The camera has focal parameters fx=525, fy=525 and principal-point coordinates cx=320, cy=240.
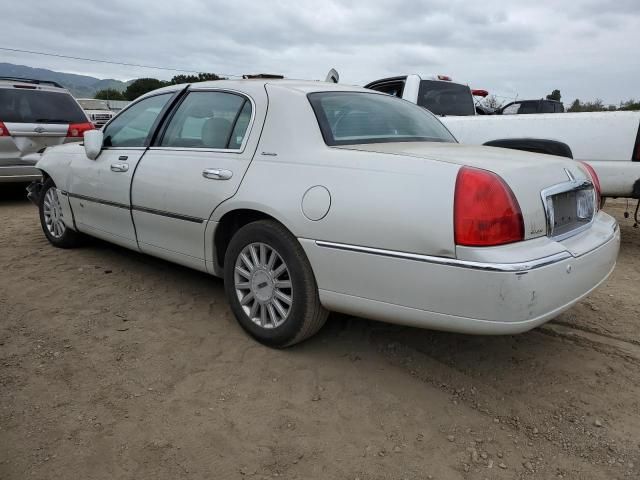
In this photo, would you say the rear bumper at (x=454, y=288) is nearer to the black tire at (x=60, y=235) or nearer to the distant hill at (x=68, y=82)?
the black tire at (x=60, y=235)

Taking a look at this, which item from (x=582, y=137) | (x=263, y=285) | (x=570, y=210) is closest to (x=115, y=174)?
(x=263, y=285)

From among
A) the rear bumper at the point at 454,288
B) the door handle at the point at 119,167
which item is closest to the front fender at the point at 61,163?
the door handle at the point at 119,167

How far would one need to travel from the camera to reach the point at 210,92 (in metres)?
3.67

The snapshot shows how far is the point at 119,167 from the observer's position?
3.97m

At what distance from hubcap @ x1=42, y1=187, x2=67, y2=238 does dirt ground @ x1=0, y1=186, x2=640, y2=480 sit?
51.4 inches

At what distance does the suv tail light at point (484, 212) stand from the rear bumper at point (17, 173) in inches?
263

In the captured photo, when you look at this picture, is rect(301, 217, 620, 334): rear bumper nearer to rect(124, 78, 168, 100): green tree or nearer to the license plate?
the license plate

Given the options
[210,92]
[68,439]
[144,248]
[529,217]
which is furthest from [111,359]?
[529,217]

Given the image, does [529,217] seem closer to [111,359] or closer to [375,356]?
[375,356]

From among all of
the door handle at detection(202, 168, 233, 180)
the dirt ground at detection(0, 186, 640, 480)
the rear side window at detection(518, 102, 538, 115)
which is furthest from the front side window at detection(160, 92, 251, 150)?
the rear side window at detection(518, 102, 538, 115)

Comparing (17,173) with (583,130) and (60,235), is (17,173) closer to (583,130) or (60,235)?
(60,235)

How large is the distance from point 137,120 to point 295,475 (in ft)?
10.2

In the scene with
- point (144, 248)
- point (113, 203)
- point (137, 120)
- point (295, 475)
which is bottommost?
point (295, 475)

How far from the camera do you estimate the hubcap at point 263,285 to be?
2.98m
